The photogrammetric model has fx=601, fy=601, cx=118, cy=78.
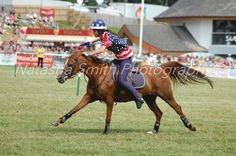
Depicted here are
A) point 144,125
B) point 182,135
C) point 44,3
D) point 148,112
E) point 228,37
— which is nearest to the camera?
point 182,135

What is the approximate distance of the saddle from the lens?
498 inches

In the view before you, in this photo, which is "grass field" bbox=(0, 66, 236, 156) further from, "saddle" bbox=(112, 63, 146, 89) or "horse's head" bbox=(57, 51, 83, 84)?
"horse's head" bbox=(57, 51, 83, 84)

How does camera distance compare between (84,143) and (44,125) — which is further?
(44,125)

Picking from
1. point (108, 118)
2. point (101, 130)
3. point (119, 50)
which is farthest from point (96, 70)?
point (101, 130)

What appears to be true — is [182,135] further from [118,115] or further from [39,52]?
[39,52]

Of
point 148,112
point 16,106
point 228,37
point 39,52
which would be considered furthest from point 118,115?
point 228,37

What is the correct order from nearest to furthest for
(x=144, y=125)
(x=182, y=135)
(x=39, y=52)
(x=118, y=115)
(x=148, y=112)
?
1. (x=182, y=135)
2. (x=144, y=125)
3. (x=118, y=115)
4. (x=148, y=112)
5. (x=39, y=52)

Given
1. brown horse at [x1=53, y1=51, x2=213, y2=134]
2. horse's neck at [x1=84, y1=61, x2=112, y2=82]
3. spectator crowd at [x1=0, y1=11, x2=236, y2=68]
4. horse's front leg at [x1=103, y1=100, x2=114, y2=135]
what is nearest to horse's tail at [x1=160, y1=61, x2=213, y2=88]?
brown horse at [x1=53, y1=51, x2=213, y2=134]

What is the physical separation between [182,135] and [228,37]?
5315 cm

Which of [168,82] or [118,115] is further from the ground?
[168,82]

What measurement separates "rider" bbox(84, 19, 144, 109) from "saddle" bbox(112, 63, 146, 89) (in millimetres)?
120

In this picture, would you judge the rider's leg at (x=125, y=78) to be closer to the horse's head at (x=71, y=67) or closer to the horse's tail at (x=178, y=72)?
the horse's head at (x=71, y=67)

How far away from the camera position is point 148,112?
17.6 metres

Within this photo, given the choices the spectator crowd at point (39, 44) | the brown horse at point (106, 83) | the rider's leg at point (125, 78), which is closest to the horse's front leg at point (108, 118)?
the brown horse at point (106, 83)
